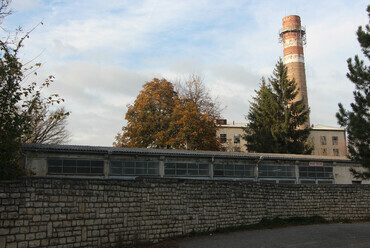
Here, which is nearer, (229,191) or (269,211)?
(229,191)

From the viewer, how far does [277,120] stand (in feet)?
139

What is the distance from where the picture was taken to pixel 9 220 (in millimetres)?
9195

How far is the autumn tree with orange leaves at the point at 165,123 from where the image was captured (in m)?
33.0

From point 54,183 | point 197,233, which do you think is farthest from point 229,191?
point 54,183

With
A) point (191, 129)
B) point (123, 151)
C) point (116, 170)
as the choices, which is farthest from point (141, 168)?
point (191, 129)

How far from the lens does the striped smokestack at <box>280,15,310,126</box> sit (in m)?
64.4

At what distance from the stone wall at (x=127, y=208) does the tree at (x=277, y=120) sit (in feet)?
69.5

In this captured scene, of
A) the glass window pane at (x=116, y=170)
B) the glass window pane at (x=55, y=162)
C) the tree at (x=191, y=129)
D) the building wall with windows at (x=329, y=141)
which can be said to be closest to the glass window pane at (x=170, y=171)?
the glass window pane at (x=116, y=170)

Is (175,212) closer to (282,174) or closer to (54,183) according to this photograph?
(54,183)

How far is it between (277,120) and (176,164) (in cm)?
2193

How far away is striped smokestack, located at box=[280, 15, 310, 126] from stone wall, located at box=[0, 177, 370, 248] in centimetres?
4730

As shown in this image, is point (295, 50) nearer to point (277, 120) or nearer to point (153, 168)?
point (277, 120)

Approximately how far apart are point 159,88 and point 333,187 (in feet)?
66.9

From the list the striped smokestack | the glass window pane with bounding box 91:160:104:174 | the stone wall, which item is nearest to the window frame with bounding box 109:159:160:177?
the glass window pane with bounding box 91:160:104:174
